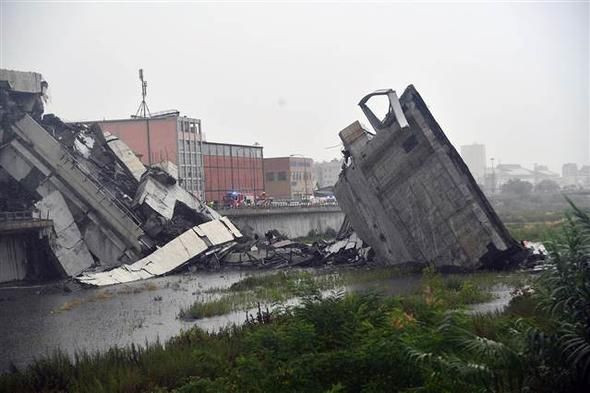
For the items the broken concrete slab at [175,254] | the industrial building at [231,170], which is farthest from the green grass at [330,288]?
the industrial building at [231,170]

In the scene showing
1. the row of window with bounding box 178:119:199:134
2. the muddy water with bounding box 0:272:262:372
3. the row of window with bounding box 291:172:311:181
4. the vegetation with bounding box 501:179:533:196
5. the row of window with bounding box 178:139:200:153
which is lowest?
the muddy water with bounding box 0:272:262:372

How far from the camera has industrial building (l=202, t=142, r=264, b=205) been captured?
5538cm

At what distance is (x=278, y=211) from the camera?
4547 cm

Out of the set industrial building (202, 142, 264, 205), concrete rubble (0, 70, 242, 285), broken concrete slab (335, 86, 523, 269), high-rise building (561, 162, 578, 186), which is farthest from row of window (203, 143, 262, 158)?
high-rise building (561, 162, 578, 186)

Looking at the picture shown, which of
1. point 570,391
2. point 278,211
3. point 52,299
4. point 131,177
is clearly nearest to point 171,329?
point 52,299

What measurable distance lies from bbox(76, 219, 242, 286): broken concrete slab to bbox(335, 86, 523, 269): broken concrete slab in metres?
9.93

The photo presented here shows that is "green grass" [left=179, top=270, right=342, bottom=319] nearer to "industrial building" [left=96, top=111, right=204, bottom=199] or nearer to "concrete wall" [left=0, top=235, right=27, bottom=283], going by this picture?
"concrete wall" [left=0, top=235, right=27, bottom=283]

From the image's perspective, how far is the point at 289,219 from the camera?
47.6 meters

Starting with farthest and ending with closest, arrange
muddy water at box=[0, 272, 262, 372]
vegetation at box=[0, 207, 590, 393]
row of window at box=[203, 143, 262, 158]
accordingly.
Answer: row of window at box=[203, 143, 262, 158]
muddy water at box=[0, 272, 262, 372]
vegetation at box=[0, 207, 590, 393]

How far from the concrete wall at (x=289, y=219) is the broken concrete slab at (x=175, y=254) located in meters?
6.16

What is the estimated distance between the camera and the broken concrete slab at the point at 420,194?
2256 centimetres

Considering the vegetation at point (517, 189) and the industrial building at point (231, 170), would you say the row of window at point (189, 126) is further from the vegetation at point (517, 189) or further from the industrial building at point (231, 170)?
the vegetation at point (517, 189)

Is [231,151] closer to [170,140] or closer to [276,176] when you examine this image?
[170,140]

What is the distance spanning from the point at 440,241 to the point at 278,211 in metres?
23.2
